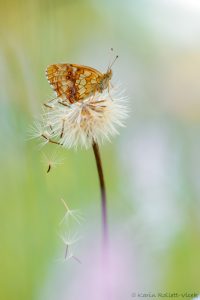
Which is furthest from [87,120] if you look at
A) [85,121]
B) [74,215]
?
[74,215]

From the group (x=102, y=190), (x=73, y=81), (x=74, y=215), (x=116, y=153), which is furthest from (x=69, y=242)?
(x=73, y=81)

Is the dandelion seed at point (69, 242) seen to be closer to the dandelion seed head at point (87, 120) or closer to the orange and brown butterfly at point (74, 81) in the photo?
the dandelion seed head at point (87, 120)

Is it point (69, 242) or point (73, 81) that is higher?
point (73, 81)

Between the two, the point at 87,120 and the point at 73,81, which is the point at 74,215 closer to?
the point at 87,120

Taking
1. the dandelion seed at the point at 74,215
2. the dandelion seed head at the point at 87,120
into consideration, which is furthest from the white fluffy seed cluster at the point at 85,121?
the dandelion seed at the point at 74,215

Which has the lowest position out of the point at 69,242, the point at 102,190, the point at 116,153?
the point at 69,242

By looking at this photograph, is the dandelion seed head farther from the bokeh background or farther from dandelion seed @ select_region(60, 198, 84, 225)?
dandelion seed @ select_region(60, 198, 84, 225)

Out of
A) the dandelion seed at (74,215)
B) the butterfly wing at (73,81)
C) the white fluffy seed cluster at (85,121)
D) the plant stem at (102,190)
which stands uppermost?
the butterfly wing at (73,81)

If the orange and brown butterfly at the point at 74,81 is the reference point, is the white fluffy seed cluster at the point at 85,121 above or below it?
below
